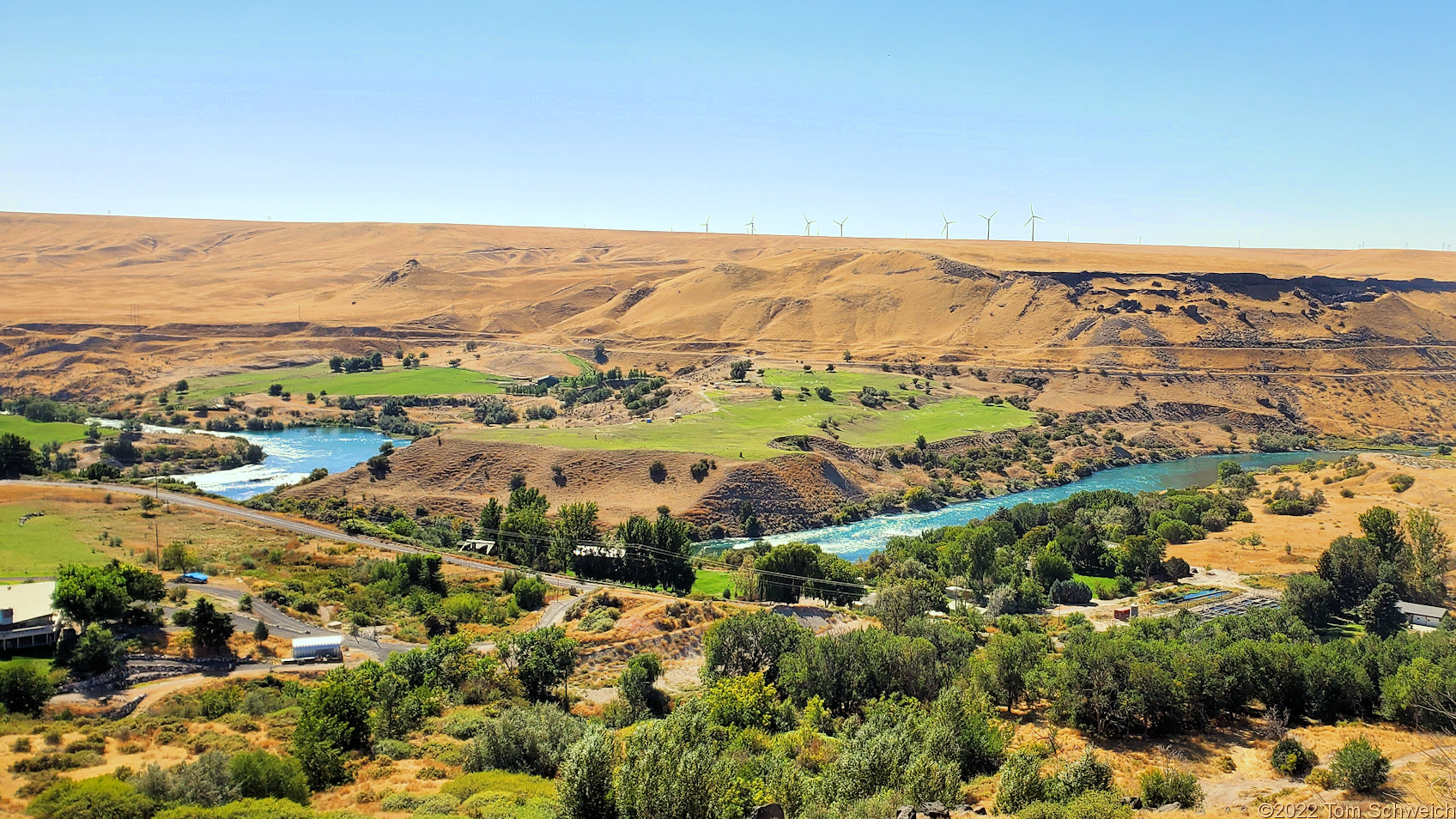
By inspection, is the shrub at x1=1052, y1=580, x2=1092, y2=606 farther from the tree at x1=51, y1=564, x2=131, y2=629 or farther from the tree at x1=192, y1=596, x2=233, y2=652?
the tree at x1=51, y1=564, x2=131, y2=629

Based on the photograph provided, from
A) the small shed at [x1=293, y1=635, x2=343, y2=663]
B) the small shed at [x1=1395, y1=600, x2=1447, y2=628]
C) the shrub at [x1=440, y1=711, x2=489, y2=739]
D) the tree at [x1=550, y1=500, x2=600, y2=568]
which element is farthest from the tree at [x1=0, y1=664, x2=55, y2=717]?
the small shed at [x1=1395, y1=600, x2=1447, y2=628]

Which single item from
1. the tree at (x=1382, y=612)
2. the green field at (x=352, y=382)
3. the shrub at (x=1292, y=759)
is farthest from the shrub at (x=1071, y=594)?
the green field at (x=352, y=382)

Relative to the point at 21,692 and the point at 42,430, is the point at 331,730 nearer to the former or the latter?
the point at 21,692

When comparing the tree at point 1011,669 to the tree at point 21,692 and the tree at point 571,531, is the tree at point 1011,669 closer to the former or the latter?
the tree at point 571,531

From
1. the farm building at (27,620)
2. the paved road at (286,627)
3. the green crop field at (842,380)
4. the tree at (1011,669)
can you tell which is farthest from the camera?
the green crop field at (842,380)

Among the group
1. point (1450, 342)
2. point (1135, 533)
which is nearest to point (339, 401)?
point (1135, 533)

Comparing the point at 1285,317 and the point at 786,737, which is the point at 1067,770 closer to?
the point at 786,737
